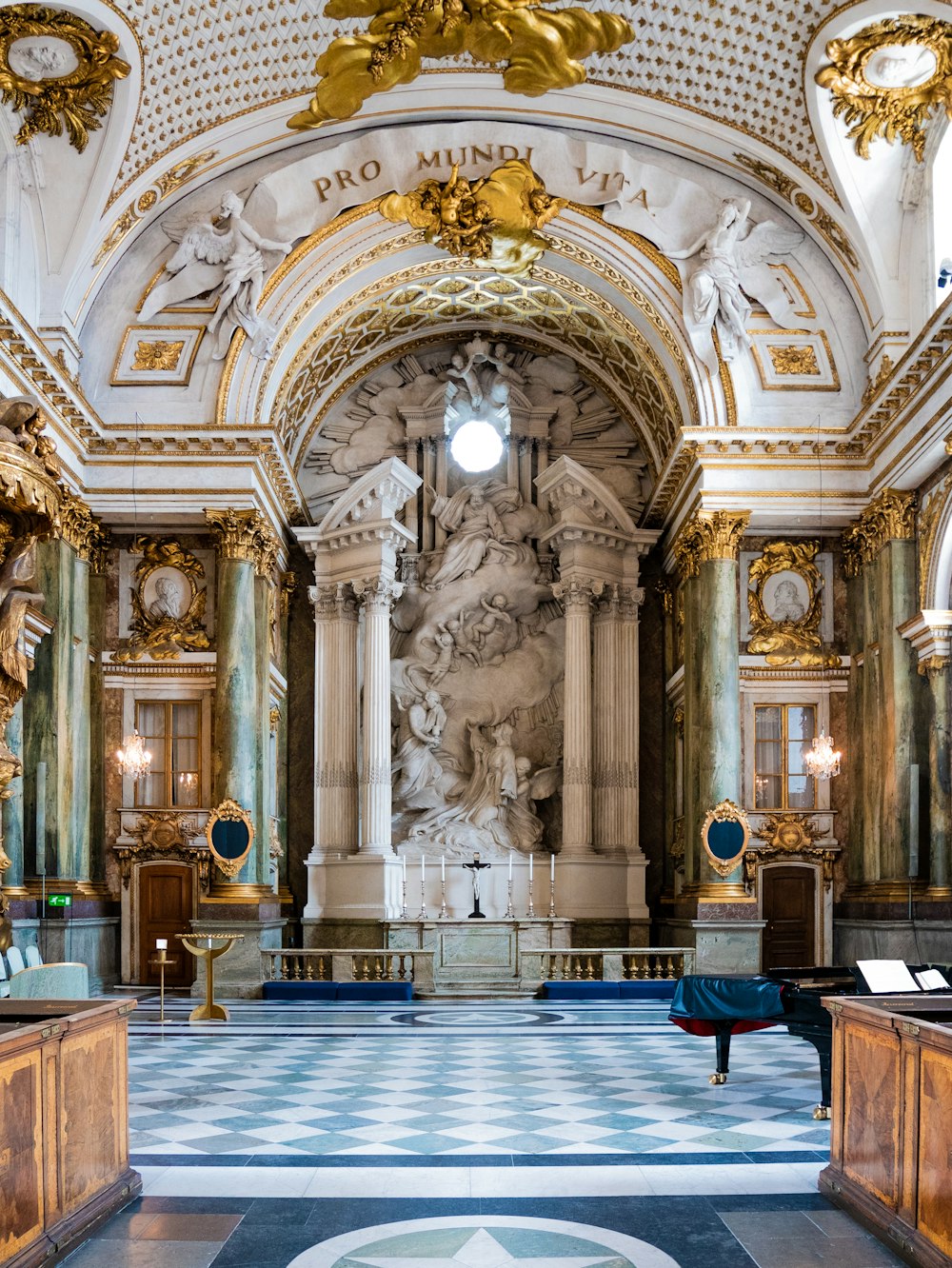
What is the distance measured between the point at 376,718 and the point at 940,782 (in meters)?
9.88

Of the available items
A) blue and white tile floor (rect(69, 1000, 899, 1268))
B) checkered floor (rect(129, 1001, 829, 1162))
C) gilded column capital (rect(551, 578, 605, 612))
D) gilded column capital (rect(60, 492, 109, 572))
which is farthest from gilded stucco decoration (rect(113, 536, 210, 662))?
blue and white tile floor (rect(69, 1000, 899, 1268))

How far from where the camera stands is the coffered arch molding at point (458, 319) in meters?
21.6

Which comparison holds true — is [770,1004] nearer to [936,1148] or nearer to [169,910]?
[936,1148]

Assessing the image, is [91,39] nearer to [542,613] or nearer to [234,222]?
[234,222]

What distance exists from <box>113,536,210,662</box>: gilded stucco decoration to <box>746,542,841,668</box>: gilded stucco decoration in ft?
28.7

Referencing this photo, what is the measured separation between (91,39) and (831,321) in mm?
11078

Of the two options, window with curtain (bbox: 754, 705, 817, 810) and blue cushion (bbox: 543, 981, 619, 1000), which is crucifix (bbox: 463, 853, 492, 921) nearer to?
blue cushion (bbox: 543, 981, 619, 1000)

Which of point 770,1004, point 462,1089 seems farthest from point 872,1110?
point 462,1089

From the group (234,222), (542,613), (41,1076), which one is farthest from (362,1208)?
(542,613)

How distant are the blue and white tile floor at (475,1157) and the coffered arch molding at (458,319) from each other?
10.7 m

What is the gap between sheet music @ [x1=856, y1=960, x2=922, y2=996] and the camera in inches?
363

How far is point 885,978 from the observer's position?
9367 mm

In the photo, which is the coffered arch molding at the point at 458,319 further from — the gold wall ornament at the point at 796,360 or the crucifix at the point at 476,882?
the crucifix at the point at 476,882

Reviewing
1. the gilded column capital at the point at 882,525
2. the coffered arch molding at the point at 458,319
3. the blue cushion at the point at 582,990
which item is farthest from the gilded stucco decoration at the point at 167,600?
the gilded column capital at the point at 882,525
